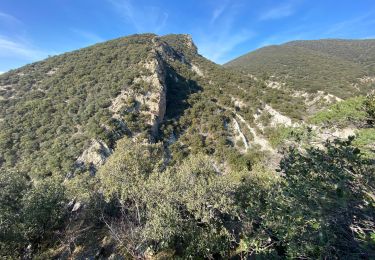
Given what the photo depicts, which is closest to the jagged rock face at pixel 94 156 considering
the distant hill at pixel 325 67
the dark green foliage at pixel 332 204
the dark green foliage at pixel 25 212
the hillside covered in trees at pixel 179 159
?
the hillside covered in trees at pixel 179 159

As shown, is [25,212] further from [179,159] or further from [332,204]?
[179,159]

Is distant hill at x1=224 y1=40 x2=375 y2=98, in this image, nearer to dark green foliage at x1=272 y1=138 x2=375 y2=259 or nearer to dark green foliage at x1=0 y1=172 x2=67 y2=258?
dark green foliage at x1=272 y1=138 x2=375 y2=259

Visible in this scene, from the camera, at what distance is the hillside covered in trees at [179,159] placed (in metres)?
6.79

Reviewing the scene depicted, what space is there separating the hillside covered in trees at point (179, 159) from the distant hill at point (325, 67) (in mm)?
956

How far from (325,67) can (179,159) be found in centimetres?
7108

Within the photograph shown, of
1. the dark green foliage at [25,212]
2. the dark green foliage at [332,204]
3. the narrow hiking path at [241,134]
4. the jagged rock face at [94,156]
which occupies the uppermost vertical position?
the dark green foliage at [332,204]

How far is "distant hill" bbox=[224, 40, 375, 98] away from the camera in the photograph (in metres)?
66.3

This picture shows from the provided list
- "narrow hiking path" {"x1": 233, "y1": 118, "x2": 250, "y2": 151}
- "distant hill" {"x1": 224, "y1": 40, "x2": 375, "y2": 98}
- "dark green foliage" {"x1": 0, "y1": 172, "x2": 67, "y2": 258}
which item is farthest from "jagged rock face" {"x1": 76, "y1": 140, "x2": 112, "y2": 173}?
"distant hill" {"x1": 224, "y1": 40, "x2": 375, "y2": 98}

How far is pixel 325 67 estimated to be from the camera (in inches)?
3268

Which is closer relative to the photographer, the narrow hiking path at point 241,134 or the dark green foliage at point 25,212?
the dark green foliage at point 25,212

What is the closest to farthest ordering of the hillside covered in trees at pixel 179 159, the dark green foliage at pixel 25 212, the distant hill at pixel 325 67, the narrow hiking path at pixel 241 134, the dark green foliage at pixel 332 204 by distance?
the dark green foliage at pixel 332 204 < the hillside covered in trees at pixel 179 159 < the dark green foliage at pixel 25 212 < the narrow hiking path at pixel 241 134 < the distant hill at pixel 325 67

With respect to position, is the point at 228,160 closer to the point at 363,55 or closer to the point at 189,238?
the point at 189,238

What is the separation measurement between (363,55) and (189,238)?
385ft

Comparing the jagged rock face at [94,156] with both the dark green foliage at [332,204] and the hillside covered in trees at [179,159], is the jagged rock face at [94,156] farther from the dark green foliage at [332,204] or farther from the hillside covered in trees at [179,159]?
the dark green foliage at [332,204]
